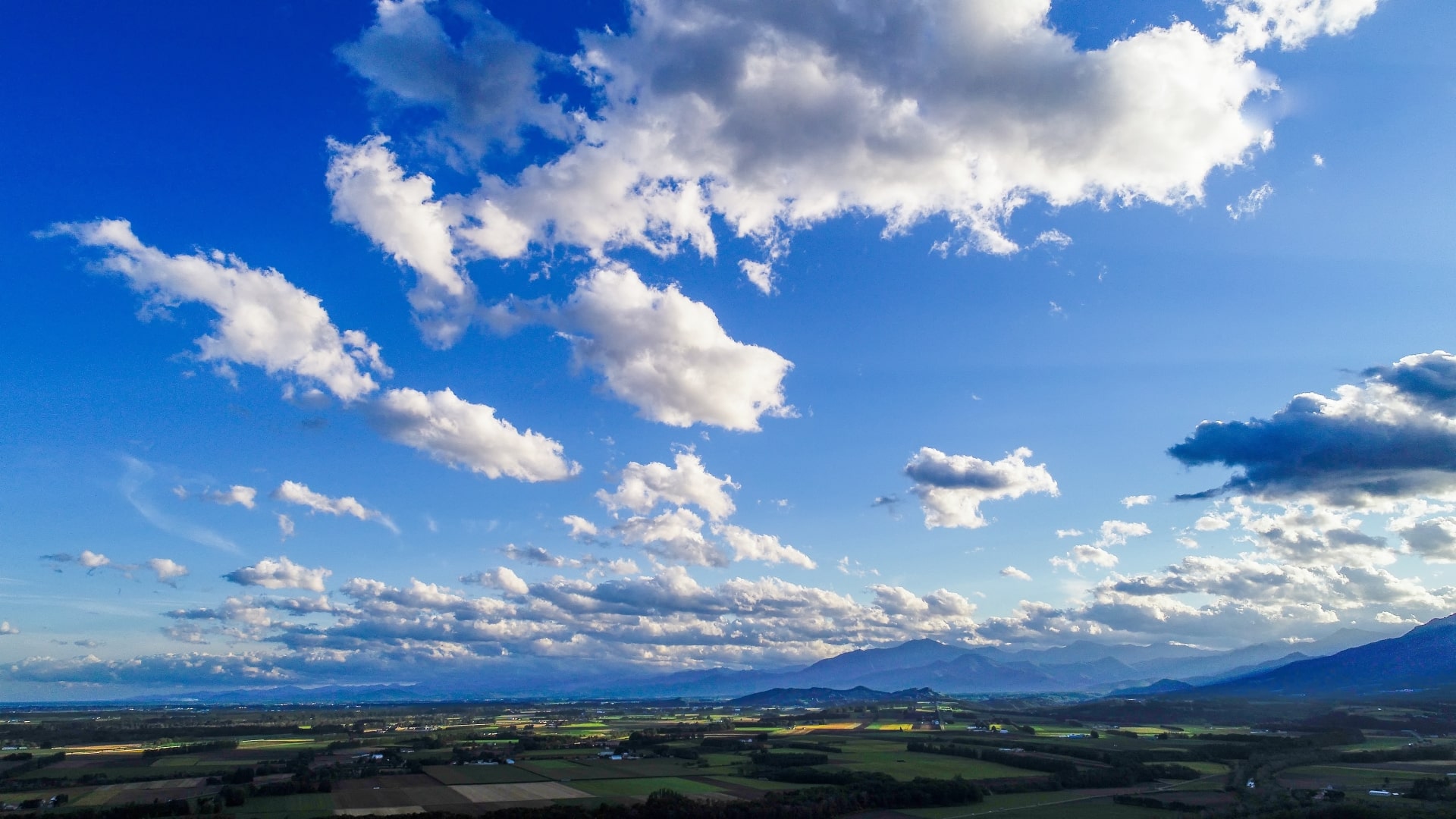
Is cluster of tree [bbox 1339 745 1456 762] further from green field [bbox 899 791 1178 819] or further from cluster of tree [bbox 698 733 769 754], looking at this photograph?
cluster of tree [bbox 698 733 769 754]

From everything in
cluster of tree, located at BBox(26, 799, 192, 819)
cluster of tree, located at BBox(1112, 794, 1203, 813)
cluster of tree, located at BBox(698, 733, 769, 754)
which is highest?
cluster of tree, located at BBox(26, 799, 192, 819)

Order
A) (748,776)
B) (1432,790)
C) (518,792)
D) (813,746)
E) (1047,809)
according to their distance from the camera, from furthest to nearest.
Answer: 1. (813,746)
2. (748,776)
3. (518,792)
4. (1047,809)
5. (1432,790)

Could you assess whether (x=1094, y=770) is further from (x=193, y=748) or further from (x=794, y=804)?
(x=193, y=748)

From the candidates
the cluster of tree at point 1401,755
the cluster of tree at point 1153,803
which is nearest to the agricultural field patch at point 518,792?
the cluster of tree at point 1153,803

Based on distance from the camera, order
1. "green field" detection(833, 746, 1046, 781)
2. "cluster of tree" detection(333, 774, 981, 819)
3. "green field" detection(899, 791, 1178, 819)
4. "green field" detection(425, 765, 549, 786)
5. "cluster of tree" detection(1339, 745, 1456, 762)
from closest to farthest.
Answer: "cluster of tree" detection(333, 774, 981, 819) → "green field" detection(899, 791, 1178, 819) → "green field" detection(425, 765, 549, 786) → "green field" detection(833, 746, 1046, 781) → "cluster of tree" detection(1339, 745, 1456, 762)

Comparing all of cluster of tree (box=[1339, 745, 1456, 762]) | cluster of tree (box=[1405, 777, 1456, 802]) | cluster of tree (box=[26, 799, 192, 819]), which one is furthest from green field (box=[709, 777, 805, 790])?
cluster of tree (box=[1339, 745, 1456, 762])

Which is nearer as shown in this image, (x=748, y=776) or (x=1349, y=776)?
(x=1349, y=776)

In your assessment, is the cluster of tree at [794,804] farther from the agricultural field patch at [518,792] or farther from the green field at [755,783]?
the agricultural field patch at [518,792]

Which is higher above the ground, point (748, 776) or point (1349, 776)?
point (1349, 776)

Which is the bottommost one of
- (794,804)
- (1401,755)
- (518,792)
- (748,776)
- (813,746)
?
(813,746)

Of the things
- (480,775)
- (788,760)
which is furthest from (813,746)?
(480,775)
